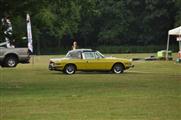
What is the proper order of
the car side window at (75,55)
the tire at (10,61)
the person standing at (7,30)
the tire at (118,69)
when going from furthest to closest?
1. the tire at (10,61)
2. the car side window at (75,55)
3. the tire at (118,69)
4. the person standing at (7,30)

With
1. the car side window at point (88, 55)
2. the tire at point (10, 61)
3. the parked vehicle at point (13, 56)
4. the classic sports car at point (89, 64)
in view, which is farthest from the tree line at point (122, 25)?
the classic sports car at point (89, 64)

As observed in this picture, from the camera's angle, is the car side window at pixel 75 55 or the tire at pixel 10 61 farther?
the tire at pixel 10 61

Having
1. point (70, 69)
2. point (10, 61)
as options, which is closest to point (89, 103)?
point (70, 69)

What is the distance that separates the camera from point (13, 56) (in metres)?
42.7

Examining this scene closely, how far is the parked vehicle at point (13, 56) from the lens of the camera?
42.4 metres

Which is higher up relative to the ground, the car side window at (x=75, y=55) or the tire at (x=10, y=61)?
the car side window at (x=75, y=55)

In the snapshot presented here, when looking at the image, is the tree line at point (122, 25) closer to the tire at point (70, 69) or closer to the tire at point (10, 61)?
the tire at point (10, 61)

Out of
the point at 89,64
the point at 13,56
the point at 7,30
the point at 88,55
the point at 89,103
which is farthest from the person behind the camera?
the point at 13,56

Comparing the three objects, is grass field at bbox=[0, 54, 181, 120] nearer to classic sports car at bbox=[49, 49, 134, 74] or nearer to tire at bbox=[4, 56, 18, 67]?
classic sports car at bbox=[49, 49, 134, 74]

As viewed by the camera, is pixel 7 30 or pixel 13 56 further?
pixel 13 56

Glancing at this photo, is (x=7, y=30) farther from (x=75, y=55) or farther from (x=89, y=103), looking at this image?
(x=75, y=55)

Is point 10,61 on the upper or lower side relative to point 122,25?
lower

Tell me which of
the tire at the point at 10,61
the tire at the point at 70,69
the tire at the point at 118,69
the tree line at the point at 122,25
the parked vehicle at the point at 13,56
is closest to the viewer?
the tire at the point at 70,69

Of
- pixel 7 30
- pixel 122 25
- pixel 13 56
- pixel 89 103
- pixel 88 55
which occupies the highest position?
pixel 122 25
